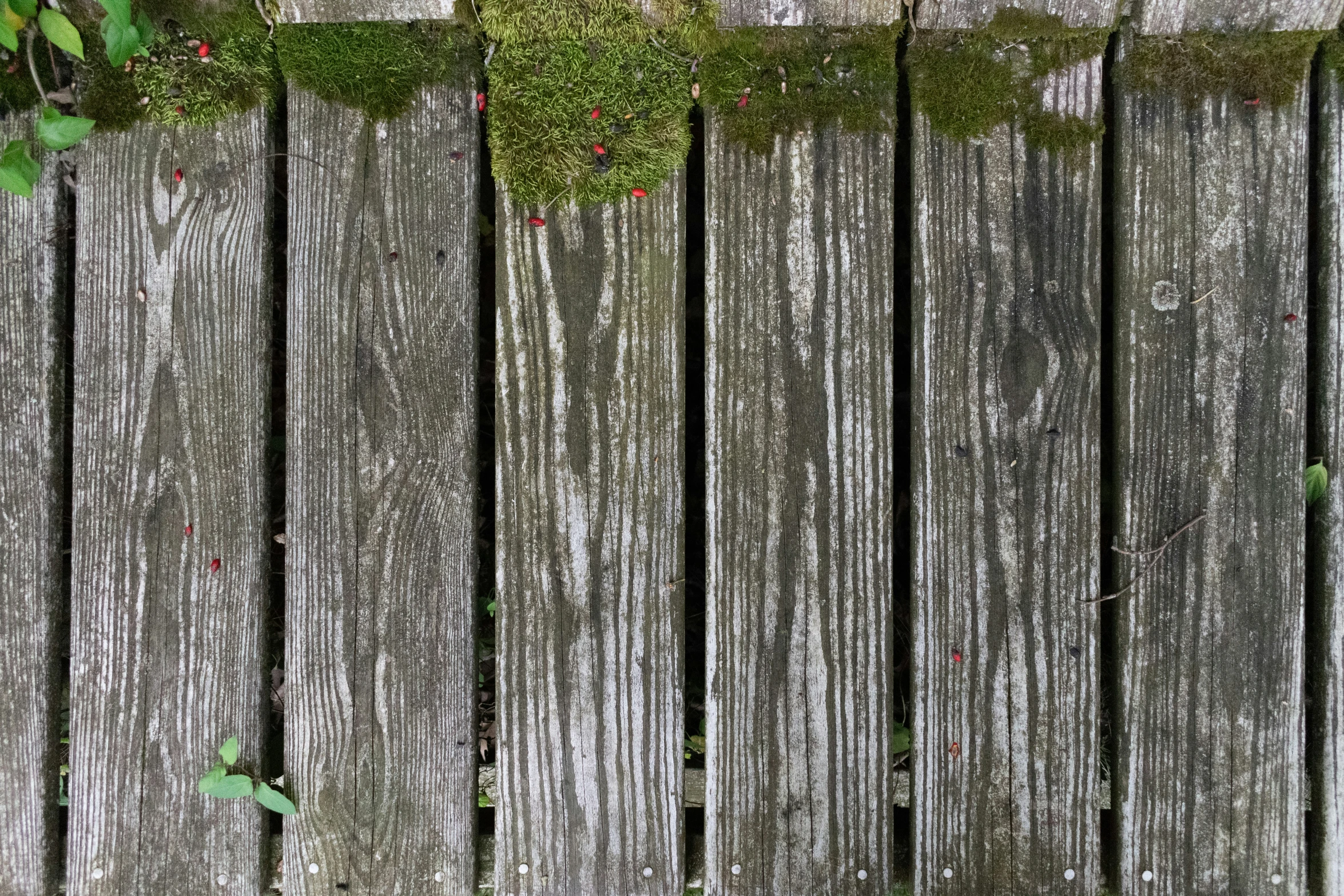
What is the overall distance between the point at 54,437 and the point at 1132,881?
3.10 meters

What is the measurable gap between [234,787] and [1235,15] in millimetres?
3180

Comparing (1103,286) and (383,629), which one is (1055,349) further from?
(383,629)

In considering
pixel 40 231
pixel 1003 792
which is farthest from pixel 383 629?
pixel 1003 792

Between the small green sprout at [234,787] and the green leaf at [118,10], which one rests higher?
the green leaf at [118,10]

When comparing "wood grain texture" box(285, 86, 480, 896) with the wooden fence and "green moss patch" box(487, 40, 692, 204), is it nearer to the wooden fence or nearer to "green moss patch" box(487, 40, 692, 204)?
the wooden fence

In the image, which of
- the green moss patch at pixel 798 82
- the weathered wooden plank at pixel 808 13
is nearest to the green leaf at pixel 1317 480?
the green moss patch at pixel 798 82

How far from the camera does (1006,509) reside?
6.62 feet

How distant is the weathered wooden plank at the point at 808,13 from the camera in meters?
1.91

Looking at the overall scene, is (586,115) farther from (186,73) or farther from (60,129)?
(60,129)

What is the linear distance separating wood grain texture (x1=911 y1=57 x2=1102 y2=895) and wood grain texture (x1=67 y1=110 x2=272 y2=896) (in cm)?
177

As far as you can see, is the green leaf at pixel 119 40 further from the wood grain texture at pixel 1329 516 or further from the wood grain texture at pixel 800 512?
the wood grain texture at pixel 1329 516

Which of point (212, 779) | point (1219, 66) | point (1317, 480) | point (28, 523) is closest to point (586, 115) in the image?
point (1219, 66)

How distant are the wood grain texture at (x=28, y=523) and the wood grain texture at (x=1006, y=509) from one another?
2309mm

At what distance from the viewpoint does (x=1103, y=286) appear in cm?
212
